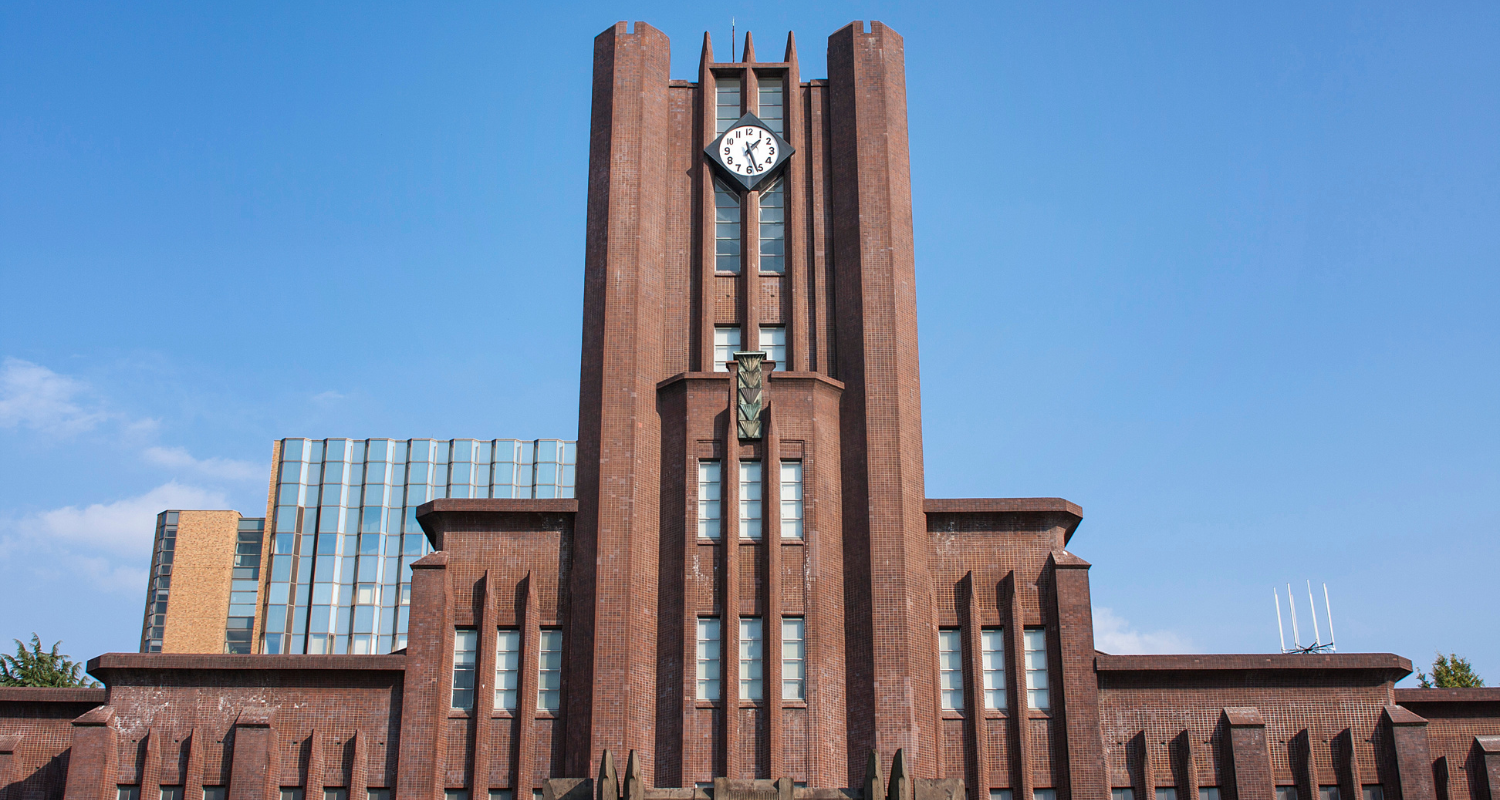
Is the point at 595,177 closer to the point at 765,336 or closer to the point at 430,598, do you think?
the point at 765,336

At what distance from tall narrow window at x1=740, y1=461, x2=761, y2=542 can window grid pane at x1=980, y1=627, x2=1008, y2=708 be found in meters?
5.94

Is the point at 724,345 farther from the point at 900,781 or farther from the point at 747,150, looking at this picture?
the point at 900,781

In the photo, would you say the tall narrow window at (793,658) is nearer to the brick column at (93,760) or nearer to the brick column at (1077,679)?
the brick column at (1077,679)

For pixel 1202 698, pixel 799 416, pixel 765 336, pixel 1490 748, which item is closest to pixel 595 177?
pixel 765 336

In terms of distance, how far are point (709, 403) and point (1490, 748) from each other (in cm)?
2008

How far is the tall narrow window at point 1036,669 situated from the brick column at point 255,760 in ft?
57.0

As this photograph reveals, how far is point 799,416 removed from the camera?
34.0m

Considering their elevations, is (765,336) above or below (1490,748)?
above

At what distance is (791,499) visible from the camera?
3359cm

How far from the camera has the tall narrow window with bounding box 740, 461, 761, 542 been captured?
33.4 m

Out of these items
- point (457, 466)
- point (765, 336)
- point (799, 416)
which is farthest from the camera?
point (457, 466)

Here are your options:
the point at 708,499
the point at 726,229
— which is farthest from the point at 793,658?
the point at 726,229

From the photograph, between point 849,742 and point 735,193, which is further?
point 735,193

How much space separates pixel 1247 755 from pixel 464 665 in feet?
59.6
